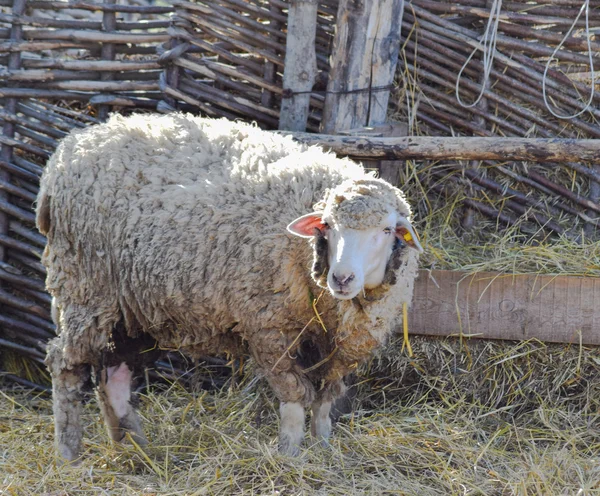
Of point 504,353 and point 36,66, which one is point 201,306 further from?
point 36,66

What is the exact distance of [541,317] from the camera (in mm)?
4188

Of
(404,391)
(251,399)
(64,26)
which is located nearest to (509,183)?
(404,391)

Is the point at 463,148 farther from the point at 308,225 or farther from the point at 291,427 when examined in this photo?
the point at 291,427

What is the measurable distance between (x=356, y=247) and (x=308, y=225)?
27cm

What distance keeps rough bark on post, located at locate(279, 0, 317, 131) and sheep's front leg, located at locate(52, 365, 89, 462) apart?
1.95 m

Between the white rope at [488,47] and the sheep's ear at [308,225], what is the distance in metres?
1.77

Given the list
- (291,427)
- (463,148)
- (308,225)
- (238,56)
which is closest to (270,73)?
(238,56)

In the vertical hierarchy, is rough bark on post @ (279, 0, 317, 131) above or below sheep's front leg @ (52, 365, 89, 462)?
above

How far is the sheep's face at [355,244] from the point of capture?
3215mm

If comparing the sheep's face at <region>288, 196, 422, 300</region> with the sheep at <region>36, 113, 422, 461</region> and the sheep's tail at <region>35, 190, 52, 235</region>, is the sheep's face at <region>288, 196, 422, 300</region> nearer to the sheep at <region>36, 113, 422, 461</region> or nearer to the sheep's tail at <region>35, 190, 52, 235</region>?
the sheep at <region>36, 113, 422, 461</region>

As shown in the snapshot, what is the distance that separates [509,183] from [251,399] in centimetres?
204

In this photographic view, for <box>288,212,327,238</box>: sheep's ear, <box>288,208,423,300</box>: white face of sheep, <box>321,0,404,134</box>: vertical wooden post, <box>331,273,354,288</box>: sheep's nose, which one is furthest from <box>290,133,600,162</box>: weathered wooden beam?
<box>331,273,354,288</box>: sheep's nose

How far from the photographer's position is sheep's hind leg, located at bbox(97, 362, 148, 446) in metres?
4.10

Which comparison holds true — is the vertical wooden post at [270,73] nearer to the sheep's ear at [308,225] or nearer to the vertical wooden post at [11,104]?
the vertical wooden post at [11,104]
